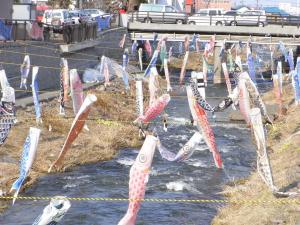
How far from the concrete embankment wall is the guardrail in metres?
3.86

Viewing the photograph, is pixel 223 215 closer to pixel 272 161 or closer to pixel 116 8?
pixel 272 161

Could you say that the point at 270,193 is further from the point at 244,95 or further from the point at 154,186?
the point at 244,95

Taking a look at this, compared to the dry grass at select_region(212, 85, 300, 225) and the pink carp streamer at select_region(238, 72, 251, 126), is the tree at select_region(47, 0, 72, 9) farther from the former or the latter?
the pink carp streamer at select_region(238, 72, 251, 126)

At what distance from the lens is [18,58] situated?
29344 millimetres

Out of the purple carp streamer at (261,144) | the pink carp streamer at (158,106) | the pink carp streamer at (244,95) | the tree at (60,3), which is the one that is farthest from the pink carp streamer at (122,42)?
the purple carp streamer at (261,144)

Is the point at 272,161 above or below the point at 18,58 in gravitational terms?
below

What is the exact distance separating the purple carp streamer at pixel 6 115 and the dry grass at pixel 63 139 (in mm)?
1931

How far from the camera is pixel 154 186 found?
19141 millimetres

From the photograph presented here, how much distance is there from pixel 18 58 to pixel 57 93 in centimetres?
304

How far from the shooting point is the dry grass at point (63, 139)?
19953mm

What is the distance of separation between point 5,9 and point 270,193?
24668 mm

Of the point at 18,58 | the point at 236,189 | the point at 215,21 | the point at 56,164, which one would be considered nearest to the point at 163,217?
the point at 236,189

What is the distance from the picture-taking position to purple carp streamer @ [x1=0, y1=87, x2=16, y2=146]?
52.4 ft

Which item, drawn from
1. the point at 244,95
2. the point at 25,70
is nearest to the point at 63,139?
the point at 25,70
